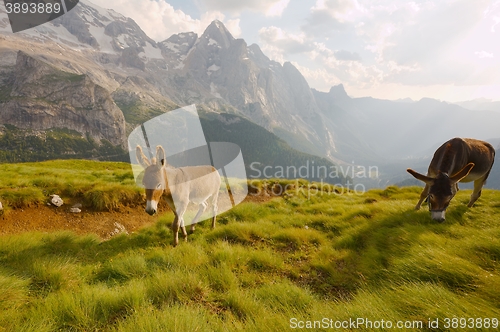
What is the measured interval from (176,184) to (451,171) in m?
10.4

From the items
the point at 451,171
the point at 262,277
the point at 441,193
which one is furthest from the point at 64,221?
the point at 451,171

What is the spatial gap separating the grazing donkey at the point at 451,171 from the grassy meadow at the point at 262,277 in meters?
0.80

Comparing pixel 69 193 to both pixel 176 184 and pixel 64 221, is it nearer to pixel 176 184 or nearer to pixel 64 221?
pixel 64 221

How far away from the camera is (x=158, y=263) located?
19.2ft

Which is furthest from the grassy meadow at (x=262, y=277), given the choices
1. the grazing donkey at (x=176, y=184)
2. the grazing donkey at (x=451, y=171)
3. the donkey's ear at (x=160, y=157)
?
the donkey's ear at (x=160, y=157)

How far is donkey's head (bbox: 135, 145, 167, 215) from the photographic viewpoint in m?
6.36

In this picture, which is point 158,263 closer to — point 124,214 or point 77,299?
point 77,299

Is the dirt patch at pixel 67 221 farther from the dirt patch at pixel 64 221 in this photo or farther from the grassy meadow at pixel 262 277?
the grassy meadow at pixel 262 277

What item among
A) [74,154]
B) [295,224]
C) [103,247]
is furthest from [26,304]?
[74,154]

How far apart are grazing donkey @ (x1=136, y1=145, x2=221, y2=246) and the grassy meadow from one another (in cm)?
120

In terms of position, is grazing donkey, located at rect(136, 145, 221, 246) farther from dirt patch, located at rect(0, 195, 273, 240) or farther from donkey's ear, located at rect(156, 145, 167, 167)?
dirt patch, located at rect(0, 195, 273, 240)

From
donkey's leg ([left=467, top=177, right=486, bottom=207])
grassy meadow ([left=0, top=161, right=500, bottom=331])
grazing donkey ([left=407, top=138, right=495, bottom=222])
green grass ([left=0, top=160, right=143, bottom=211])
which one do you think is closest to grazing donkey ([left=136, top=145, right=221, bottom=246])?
grassy meadow ([left=0, top=161, right=500, bottom=331])

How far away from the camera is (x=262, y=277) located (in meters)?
5.52

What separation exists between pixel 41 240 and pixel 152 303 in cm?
526
